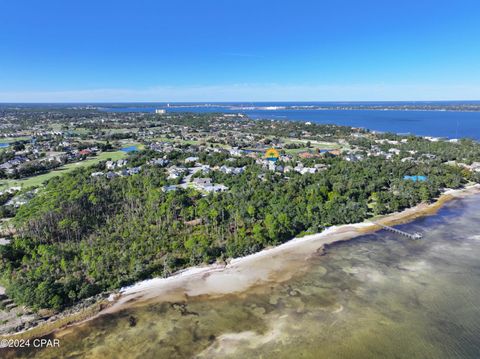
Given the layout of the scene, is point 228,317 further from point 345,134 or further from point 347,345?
point 345,134

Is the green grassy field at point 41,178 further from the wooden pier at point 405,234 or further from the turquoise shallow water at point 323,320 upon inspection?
A: the wooden pier at point 405,234

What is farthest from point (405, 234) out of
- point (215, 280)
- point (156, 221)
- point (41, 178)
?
point (41, 178)

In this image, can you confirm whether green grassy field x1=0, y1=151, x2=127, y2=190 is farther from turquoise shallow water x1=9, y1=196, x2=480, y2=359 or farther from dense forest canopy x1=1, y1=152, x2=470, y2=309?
turquoise shallow water x1=9, y1=196, x2=480, y2=359

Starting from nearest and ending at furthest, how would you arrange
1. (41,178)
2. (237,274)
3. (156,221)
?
(237,274) → (156,221) → (41,178)

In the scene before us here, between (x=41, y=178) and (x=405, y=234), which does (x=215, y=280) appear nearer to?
(x=405, y=234)

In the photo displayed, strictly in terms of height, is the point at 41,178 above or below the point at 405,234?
above

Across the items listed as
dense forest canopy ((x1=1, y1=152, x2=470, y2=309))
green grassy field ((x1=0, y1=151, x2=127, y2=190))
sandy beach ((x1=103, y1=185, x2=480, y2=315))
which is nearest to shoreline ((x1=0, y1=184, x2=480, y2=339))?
sandy beach ((x1=103, y1=185, x2=480, y2=315))

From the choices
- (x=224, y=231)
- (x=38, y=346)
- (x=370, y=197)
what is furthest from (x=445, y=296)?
(x=38, y=346)
